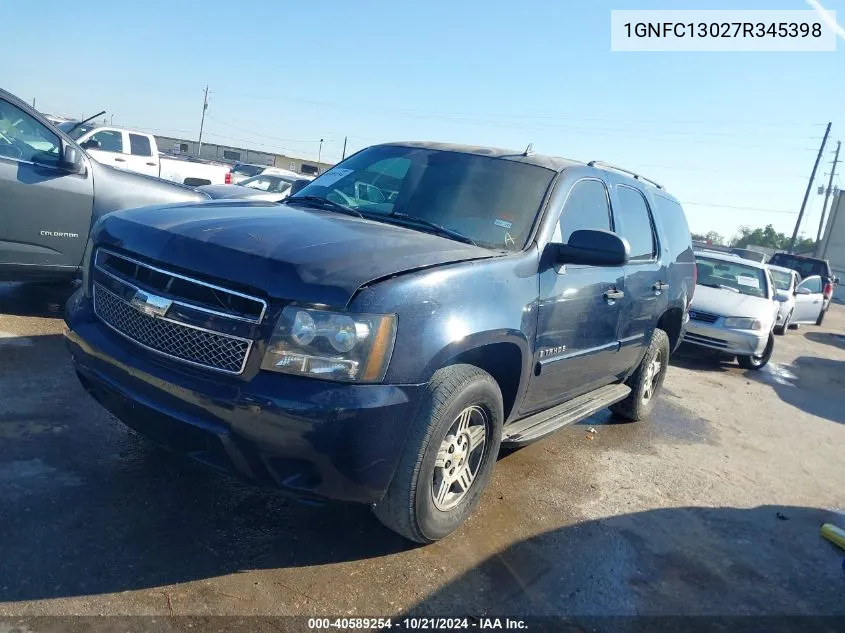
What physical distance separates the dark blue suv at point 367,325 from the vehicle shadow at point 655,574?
383 millimetres

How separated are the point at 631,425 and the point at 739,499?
4.61 feet

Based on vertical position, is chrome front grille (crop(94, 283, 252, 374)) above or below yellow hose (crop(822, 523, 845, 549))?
above

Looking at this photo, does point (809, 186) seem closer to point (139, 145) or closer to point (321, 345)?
point (139, 145)

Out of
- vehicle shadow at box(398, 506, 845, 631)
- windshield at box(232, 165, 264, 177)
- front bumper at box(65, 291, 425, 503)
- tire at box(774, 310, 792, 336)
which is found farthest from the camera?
windshield at box(232, 165, 264, 177)

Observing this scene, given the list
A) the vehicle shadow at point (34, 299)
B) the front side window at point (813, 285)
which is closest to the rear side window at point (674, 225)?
the vehicle shadow at point (34, 299)

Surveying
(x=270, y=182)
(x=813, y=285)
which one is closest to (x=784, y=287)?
(x=813, y=285)

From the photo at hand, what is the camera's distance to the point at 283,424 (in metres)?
2.50

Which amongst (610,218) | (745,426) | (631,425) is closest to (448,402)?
(610,218)

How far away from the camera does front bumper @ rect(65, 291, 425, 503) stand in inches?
99.0

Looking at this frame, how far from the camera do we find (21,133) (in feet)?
18.7

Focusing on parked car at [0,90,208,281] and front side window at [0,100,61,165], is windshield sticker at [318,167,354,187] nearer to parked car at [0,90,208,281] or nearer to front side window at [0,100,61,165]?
parked car at [0,90,208,281]

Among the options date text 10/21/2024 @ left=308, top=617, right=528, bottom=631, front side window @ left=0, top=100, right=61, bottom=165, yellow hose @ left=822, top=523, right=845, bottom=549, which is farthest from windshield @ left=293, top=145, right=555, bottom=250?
front side window @ left=0, top=100, right=61, bottom=165

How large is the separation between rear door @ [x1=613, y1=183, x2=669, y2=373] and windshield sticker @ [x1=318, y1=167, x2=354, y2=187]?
185 cm

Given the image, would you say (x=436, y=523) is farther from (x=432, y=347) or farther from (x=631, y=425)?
(x=631, y=425)
